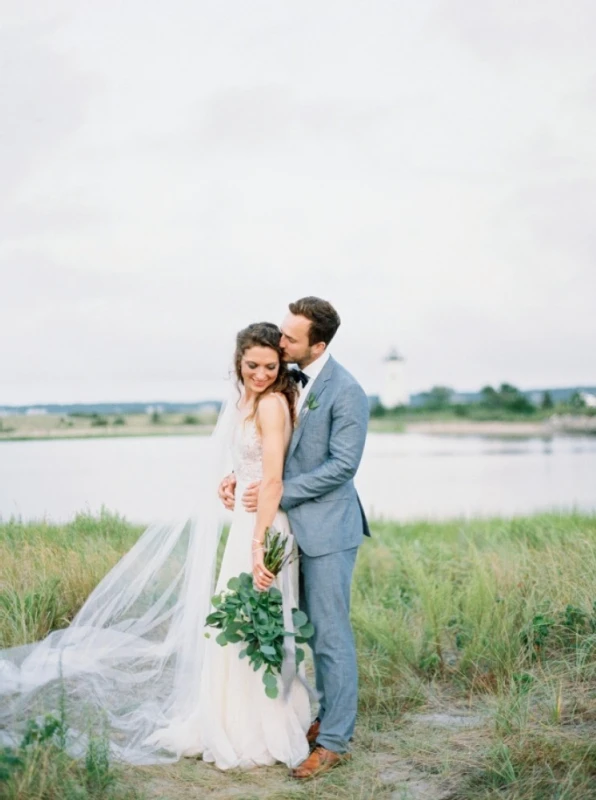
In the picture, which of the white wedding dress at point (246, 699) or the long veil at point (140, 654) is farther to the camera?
the long veil at point (140, 654)

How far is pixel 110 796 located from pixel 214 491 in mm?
1462

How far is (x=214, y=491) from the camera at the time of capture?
446 cm

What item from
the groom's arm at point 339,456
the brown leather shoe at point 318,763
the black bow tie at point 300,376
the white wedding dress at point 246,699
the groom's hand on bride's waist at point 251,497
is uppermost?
the black bow tie at point 300,376

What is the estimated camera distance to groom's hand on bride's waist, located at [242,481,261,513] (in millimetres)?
4086

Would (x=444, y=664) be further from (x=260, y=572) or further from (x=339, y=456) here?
(x=339, y=456)

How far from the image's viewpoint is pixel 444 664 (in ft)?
18.3

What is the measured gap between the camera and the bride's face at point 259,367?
398cm

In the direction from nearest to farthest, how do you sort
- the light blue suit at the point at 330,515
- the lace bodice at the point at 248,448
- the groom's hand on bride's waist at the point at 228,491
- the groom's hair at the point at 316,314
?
the groom's hair at the point at 316,314 < the light blue suit at the point at 330,515 < the lace bodice at the point at 248,448 < the groom's hand on bride's waist at the point at 228,491

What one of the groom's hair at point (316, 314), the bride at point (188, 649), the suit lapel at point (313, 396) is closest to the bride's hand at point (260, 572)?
the bride at point (188, 649)

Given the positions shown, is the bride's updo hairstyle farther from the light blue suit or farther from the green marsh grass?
the green marsh grass

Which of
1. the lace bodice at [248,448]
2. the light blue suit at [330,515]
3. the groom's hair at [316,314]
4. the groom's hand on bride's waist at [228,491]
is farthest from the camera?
the groom's hand on bride's waist at [228,491]

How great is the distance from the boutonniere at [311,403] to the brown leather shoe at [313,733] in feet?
5.22

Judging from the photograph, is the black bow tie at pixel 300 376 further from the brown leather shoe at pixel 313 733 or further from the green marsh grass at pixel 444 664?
the green marsh grass at pixel 444 664

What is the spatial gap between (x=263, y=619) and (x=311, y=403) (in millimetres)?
1009
